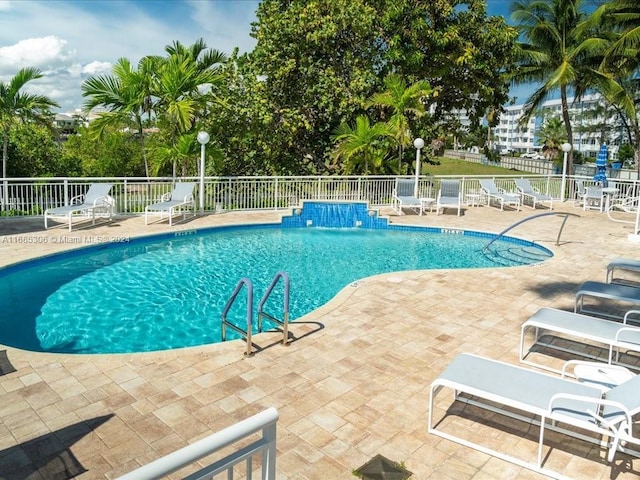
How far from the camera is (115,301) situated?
780cm

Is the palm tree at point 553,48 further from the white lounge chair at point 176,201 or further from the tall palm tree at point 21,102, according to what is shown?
the tall palm tree at point 21,102

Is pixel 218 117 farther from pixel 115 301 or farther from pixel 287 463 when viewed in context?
pixel 287 463

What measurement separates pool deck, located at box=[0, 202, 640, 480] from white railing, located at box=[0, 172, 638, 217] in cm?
858

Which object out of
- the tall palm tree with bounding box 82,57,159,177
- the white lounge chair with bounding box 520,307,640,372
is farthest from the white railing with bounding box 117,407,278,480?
the tall palm tree with bounding box 82,57,159,177

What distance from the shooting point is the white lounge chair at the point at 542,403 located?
3355 millimetres

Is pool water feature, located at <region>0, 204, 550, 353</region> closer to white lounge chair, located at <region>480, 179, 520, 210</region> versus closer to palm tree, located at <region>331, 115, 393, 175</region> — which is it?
palm tree, located at <region>331, 115, 393, 175</region>

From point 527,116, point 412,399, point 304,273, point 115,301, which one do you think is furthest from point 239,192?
point 527,116

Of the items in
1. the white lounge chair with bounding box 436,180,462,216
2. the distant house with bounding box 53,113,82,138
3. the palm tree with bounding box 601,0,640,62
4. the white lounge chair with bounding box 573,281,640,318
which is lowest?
the white lounge chair with bounding box 573,281,640,318

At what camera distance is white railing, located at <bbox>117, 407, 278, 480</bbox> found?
176cm

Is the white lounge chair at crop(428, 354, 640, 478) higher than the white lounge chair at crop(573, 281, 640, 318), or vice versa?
the white lounge chair at crop(573, 281, 640, 318)

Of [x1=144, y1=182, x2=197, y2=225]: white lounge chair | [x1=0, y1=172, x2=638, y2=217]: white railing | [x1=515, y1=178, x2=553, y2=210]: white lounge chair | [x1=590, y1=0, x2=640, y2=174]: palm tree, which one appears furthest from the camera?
[x1=590, y1=0, x2=640, y2=174]: palm tree

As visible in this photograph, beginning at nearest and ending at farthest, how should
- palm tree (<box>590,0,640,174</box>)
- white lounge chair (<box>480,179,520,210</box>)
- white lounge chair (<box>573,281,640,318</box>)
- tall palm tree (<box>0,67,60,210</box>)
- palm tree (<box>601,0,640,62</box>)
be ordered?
white lounge chair (<box>573,281,640,318</box>) < tall palm tree (<box>0,67,60,210</box>) < white lounge chair (<box>480,179,520,210</box>) < palm tree (<box>601,0,640,62</box>) < palm tree (<box>590,0,640,174</box>)

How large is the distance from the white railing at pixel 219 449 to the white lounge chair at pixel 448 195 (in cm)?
1416

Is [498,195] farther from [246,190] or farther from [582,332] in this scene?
[582,332]
